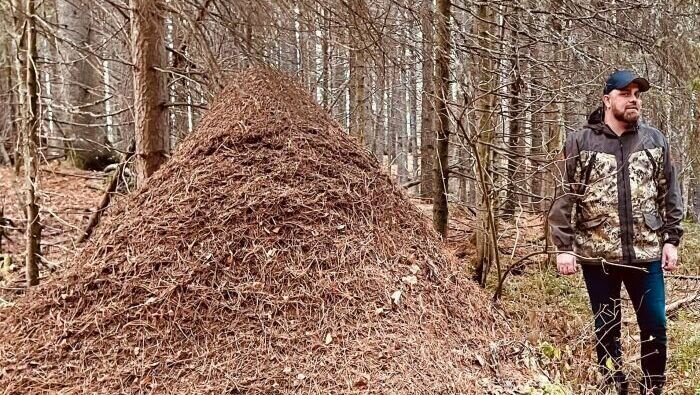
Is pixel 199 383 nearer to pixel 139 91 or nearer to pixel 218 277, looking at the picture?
pixel 218 277

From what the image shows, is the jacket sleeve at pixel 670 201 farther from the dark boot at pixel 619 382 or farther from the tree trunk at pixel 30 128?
the tree trunk at pixel 30 128

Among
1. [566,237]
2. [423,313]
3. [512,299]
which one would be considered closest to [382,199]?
[423,313]

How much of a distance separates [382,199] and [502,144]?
264 cm

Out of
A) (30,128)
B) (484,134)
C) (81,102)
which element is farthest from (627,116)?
(81,102)

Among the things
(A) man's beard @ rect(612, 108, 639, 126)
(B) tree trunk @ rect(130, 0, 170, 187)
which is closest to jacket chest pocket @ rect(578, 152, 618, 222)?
(A) man's beard @ rect(612, 108, 639, 126)

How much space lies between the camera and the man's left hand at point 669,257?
11.2 ft

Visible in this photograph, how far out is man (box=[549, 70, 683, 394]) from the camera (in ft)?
11.1

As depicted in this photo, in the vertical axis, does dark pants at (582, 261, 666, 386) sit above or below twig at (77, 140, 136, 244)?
below

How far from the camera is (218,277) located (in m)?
3.33

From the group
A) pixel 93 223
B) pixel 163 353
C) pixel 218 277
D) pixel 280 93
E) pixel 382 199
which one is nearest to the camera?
pixel 163 353

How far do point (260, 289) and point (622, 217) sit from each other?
7.16ft

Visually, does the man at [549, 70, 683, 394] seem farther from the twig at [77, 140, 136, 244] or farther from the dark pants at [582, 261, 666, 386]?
the twig at [77, 140, 136, 244]

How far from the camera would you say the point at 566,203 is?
11.6 feet

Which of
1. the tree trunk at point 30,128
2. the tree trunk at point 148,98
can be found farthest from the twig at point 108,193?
the tree trunk at point 148,98
